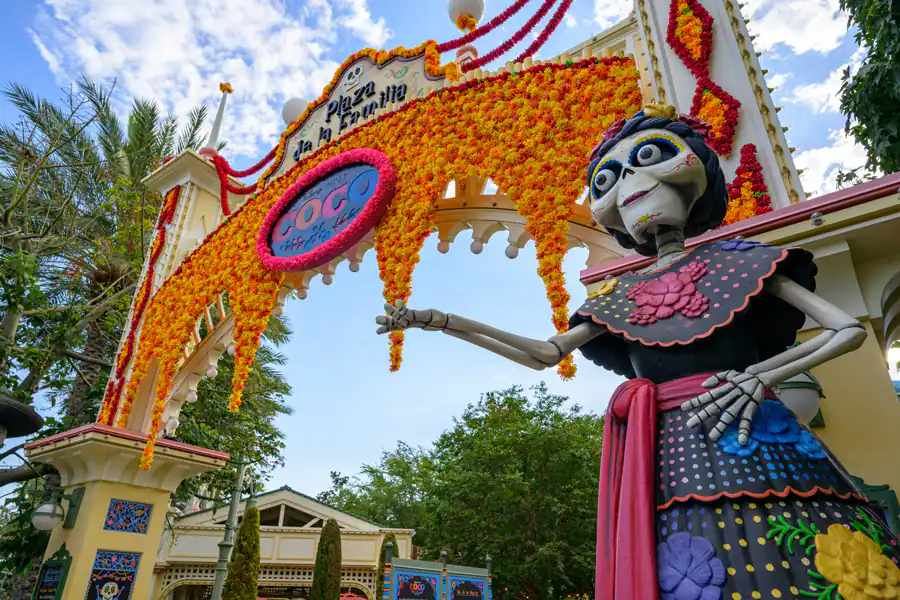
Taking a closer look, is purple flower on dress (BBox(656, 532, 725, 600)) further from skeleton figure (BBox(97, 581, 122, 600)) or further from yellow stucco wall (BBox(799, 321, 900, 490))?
skeleton figure (BBox(97, 581, 122, 600))

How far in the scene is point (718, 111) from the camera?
3.18 metres

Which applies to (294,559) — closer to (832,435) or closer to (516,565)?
(516,565)

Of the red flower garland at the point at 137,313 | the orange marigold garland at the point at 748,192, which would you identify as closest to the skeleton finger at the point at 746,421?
the orange marigold garland at the point at 748,192

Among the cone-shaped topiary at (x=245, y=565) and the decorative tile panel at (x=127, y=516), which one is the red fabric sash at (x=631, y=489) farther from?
the cone-shaped topiary at (x=245, y=565)

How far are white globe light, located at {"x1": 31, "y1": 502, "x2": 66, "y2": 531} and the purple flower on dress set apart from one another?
677 cm

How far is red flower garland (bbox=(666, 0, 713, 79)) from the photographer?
11.2 ft

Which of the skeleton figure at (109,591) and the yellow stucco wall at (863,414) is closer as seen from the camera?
the yellow stucco wall at (863,414)

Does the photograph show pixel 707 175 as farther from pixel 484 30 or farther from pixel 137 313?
pixel 137 313

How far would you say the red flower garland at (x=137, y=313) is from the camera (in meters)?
6.84

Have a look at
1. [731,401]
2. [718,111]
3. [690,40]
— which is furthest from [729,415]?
[690,40]

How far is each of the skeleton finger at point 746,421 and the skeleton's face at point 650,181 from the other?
651 millimetres

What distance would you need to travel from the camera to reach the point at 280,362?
43.5ft

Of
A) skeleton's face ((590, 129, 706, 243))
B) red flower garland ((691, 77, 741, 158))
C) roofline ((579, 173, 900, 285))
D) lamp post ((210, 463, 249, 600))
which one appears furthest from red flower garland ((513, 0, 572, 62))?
lamp post ((210, 463, 249, 600))

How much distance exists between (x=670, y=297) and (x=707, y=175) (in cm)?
47
